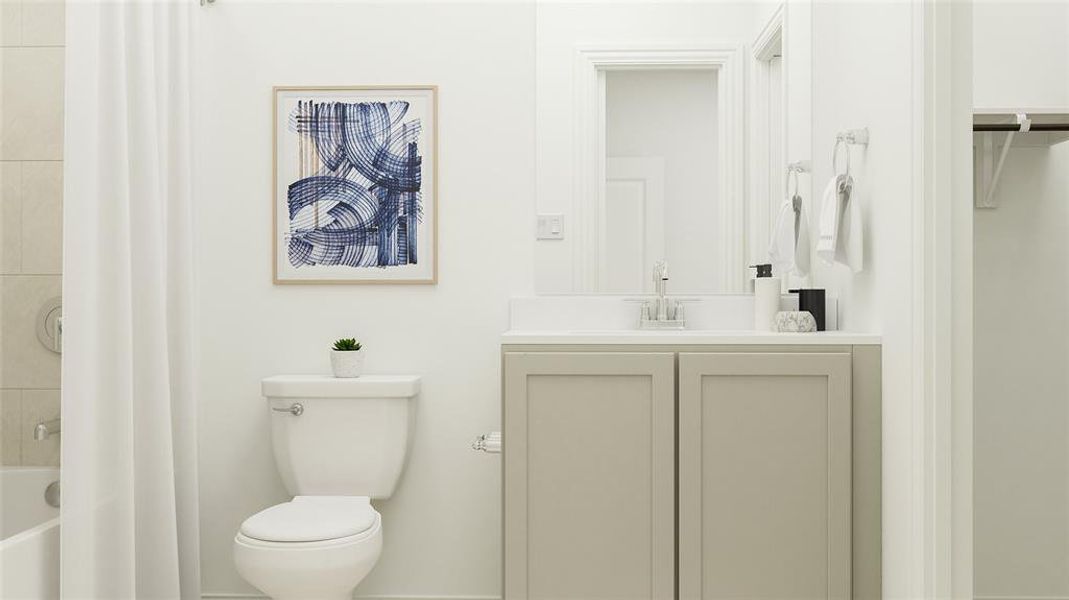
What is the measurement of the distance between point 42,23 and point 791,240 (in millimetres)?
2164

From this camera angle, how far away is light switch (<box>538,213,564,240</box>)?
2.52 m

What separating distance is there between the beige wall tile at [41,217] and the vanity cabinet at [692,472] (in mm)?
1325

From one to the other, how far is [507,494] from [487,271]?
77cm

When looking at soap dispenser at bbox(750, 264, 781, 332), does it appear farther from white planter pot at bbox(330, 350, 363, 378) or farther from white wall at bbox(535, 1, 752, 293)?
white planter pot at bbox(330, 350, 363, 378)

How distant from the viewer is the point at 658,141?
2.49 m

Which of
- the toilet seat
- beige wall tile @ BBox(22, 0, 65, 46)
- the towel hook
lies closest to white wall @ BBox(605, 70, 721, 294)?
the towel hook

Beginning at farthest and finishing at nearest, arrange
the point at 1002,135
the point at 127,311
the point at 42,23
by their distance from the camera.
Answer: the point at 1002,135 < the point at 42,23 < the point at 127,311

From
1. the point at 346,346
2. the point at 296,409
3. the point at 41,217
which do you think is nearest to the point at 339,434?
the point at 296,409

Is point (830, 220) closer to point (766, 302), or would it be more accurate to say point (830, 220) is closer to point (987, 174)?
point (766, 302)

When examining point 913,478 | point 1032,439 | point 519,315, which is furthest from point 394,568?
point 1032,439

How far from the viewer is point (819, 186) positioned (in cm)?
242

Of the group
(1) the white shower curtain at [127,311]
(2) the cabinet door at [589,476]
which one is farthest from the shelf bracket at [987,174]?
(1) the white shower curtain at [127,311]

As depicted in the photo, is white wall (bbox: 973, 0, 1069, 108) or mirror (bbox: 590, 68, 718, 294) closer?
white wall (bbox: 973, 0, 1069, 108)

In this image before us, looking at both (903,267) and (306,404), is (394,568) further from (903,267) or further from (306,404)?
(903,267)
